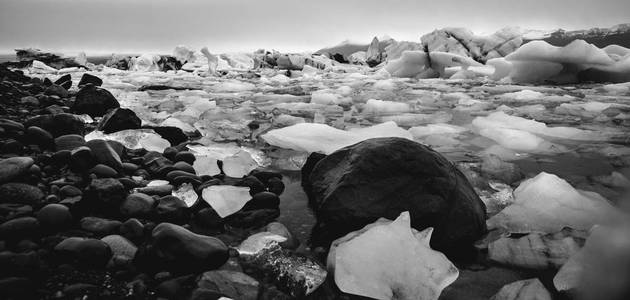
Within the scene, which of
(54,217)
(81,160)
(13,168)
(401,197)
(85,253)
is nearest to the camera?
(85,253)

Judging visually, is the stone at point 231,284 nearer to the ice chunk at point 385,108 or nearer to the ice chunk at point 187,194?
the ice chunk at point 187,194

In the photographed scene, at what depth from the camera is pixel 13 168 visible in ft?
4.95

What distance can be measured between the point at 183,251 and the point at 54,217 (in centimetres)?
54

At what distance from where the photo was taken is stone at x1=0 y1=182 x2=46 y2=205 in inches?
53.5

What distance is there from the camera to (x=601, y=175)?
197cm

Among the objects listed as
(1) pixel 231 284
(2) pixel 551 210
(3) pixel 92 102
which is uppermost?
(3) pixel 92 102

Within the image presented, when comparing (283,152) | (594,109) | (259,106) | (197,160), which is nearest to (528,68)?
(594,109)

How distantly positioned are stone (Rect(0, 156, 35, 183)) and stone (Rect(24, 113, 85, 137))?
98cm

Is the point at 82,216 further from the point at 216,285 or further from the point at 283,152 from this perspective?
the point at 283,152

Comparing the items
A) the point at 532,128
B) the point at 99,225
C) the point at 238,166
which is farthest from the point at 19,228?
the point at 532,128

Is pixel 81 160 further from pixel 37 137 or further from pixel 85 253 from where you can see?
pixel 85 253

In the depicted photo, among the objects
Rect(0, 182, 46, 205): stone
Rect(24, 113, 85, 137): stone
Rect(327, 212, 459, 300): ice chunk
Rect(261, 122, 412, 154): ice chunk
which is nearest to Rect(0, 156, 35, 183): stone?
Rect(0, 182, 46, 205): stone

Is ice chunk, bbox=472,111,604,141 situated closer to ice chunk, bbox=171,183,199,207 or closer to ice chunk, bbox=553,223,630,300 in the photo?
ice chunk, bbox=553,223,630,300

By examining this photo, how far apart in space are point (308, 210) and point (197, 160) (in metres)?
0.83
